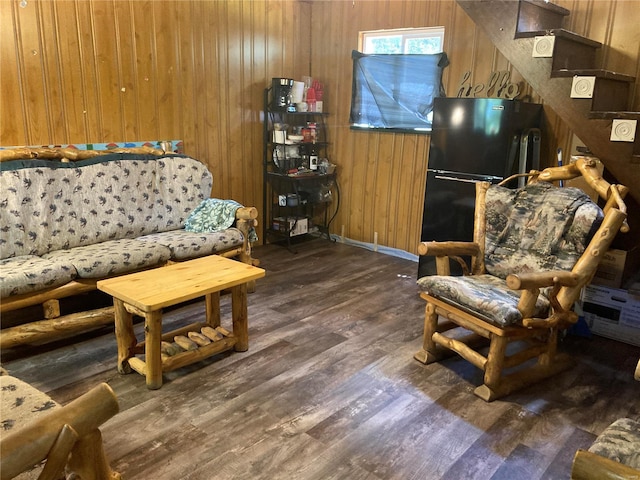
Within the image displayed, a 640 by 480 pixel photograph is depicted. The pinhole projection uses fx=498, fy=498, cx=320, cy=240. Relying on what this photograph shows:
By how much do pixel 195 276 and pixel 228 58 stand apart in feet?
8.36

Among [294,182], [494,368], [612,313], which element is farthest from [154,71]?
[612,313]

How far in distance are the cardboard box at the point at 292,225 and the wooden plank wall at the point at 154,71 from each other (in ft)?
1.07

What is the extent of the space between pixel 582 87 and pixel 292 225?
9.24 ft

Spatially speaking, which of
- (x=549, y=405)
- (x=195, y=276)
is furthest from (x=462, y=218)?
(x=195, y=276)

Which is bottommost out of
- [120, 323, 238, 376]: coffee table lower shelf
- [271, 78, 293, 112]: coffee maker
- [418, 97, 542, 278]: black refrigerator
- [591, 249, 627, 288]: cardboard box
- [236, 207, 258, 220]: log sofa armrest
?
[120, 323, 238, 376]: coffee table lower shelf

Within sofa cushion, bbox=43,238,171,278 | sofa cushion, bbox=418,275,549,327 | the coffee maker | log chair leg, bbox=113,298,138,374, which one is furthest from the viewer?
the coffee maker

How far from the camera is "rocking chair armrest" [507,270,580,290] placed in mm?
2178

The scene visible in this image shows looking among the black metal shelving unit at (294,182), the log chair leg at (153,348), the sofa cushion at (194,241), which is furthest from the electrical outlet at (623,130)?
the black metal shelving unit at (294,182)

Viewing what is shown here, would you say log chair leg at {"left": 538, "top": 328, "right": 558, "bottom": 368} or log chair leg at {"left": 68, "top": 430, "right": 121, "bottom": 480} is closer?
log chair leg at {"left": 68, "top": 430, "right": 121, "bottom": 480}

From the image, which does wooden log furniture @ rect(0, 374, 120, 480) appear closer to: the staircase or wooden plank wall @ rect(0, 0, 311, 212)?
wooden plank wall @ rect(0, 0, 311, 212)

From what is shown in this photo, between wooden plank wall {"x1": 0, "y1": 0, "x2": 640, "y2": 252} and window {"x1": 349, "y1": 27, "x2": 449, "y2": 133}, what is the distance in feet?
0.32

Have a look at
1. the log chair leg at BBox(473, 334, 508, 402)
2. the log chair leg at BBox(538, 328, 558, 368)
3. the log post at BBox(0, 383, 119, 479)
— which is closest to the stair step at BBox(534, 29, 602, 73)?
the log chair leg at BBox(538, 328, 558, 368)

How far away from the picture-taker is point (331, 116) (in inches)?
202

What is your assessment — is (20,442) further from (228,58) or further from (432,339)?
(228,58)
